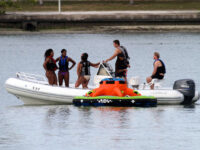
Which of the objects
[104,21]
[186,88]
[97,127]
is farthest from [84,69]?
[104,21]

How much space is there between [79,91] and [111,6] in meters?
47.5

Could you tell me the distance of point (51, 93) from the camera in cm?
2475

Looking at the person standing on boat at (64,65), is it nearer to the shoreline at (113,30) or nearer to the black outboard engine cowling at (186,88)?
the black outboard engine cowling at (186,88)

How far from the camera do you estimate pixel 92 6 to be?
71.5 metres

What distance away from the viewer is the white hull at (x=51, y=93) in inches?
964

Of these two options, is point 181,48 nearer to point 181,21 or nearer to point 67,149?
point 181,21

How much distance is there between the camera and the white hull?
24484mm

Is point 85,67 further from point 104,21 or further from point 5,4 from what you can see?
point 5,4

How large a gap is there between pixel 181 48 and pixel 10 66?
16.7 metres

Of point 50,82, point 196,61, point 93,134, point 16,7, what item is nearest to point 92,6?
point 16,7

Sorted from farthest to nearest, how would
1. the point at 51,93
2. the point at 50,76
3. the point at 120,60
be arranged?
the point at 50,76
the point at 51,93
the point at 120,60

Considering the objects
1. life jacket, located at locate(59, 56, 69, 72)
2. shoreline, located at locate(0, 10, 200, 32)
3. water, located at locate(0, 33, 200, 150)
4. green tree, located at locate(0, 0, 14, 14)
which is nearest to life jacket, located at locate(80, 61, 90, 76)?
life jacket, located at locate(59, 56, 69, 72)

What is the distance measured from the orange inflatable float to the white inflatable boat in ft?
1.46

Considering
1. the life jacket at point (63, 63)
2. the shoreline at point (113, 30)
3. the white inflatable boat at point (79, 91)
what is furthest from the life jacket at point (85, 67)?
the shoreline at point (113, 30)
